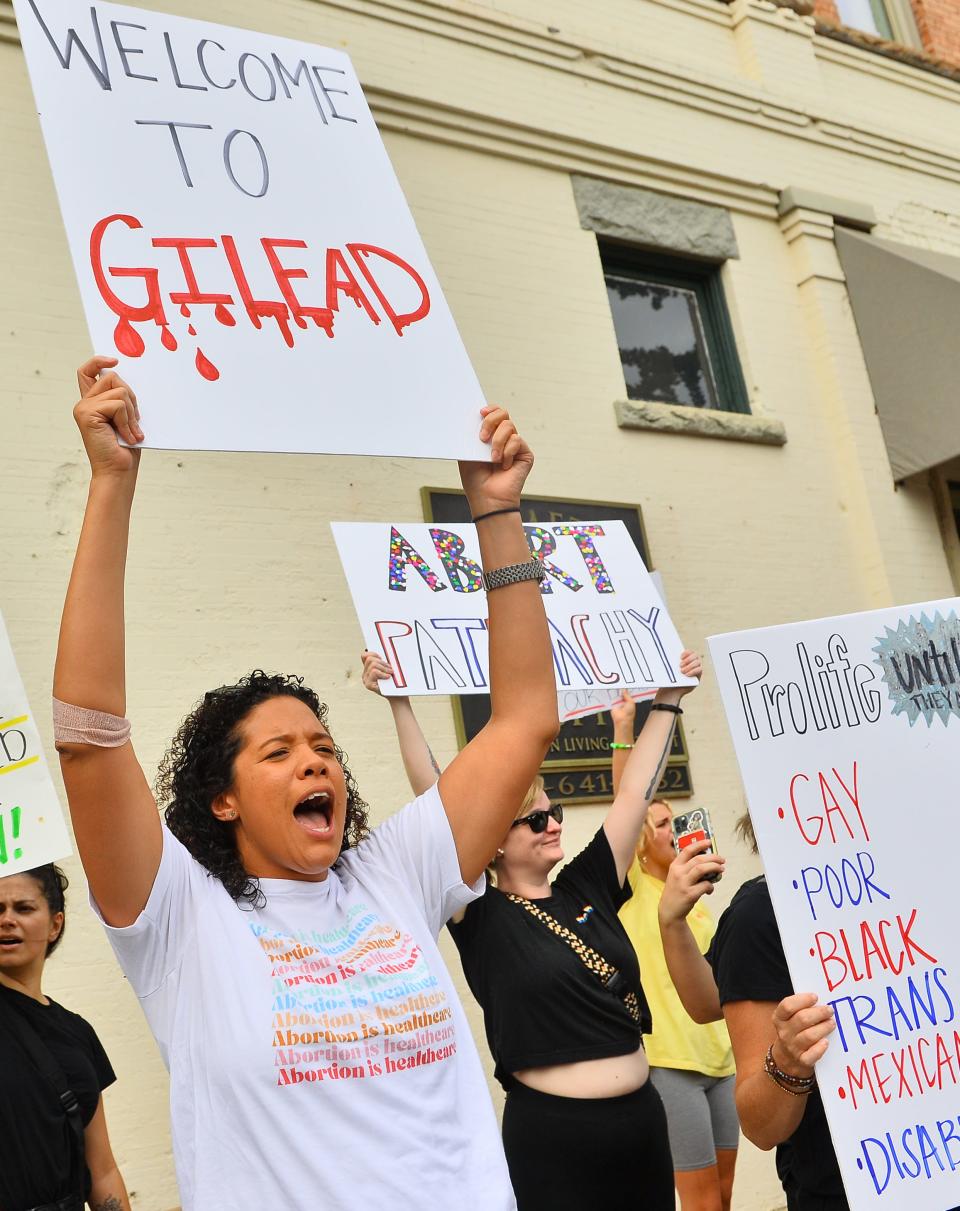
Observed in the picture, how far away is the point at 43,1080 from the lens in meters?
3.25

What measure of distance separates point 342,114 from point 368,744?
356cm

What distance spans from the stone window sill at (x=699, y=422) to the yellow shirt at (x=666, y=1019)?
3.01 metres

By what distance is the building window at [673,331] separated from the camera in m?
7.84

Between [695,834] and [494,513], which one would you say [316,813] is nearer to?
[494,513]

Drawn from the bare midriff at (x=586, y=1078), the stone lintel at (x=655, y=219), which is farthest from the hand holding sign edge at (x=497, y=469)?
the stone lintel at (x=655, y=219)

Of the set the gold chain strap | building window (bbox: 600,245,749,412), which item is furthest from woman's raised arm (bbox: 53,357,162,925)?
building window (bbox: 600,245,749,412)

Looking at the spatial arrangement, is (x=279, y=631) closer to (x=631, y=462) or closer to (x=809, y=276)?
(x=631, y=462)

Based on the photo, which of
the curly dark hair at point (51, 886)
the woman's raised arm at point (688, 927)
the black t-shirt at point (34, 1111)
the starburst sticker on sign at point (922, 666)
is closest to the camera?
the starburst sticker on sign at point (922, 666)

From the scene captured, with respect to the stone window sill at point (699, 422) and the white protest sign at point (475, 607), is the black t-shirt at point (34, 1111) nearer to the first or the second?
the white protest sign at point (475, 607)

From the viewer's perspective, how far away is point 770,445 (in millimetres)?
7914

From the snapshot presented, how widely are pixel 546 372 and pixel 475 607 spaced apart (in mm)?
2901

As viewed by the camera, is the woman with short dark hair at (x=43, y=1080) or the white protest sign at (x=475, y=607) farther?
the white protest sign at (x=475, y=607)

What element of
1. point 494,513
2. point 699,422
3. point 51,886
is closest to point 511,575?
point 494,513

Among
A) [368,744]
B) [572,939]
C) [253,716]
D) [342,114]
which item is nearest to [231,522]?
[368,744]
